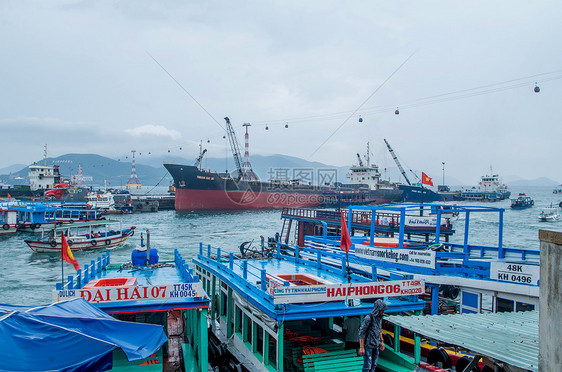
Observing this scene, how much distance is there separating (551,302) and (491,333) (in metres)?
2.13

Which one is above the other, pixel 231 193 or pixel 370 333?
pixel 231 193

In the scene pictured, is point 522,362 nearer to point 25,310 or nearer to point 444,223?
point 25,310

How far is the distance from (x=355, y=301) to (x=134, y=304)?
4.44 meters

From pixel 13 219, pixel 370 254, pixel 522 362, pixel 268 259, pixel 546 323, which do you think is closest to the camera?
pixel 546 323

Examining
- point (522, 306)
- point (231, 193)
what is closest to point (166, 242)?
point (231, 193)

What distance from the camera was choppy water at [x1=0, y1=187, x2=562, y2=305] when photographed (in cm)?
2423

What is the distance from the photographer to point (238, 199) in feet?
243

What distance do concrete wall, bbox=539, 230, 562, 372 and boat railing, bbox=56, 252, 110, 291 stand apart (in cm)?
757

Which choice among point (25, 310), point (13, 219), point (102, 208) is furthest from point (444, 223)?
point (102, 208)

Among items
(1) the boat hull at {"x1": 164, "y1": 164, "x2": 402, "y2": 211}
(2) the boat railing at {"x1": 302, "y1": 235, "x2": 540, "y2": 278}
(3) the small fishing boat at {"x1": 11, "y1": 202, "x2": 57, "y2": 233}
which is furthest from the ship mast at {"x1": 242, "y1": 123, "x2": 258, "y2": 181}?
(2) the boat railing at {"x1": 302, "y1": 235, "x2": 540, "y2": 278}

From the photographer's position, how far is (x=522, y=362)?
14.8 feet

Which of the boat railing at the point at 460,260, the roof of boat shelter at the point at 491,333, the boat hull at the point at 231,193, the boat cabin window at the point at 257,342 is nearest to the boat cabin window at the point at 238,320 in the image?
the boat cabin window at the point at 257,342

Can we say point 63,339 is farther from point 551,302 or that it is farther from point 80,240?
point 80,240

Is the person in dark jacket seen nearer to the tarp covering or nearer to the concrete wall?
the concrete wall
